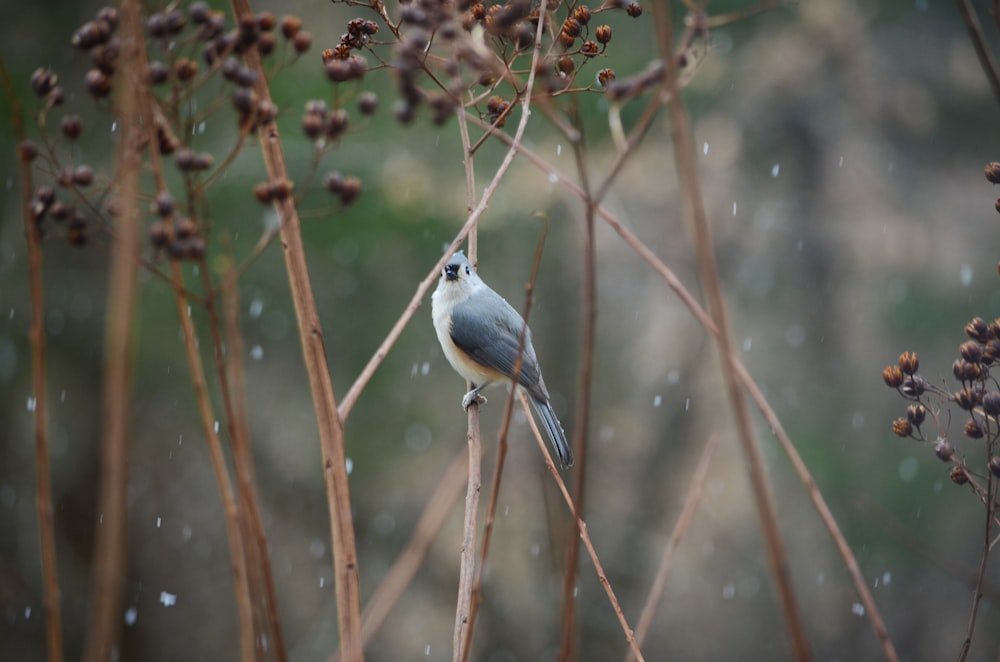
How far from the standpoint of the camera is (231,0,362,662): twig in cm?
96

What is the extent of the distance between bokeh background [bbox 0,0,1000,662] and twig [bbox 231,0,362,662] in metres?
3.96

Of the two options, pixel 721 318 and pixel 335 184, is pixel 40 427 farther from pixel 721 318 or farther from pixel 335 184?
pixel 721 318

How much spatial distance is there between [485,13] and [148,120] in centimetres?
92

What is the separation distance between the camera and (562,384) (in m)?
5.40

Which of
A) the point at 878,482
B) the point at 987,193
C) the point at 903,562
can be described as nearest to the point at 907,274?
the point at 987,193

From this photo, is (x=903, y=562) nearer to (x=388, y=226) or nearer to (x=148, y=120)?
(x=388, y=226)

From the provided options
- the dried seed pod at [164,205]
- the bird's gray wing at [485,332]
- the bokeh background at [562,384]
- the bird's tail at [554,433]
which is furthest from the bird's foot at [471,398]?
the bokeh background at [562,384]

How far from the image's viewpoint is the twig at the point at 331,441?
37.7 inches

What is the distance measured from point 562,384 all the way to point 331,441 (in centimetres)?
444

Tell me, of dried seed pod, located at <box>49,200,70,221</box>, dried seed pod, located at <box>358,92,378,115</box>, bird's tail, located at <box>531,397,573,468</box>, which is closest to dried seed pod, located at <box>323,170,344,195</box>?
dried seed pod, located at <box>358,92,378,115</box>

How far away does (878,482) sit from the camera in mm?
5238

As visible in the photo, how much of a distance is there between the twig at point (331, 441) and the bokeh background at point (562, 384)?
3955mm

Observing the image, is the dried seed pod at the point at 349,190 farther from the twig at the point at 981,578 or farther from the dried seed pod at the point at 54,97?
the twig at the point at 981,578

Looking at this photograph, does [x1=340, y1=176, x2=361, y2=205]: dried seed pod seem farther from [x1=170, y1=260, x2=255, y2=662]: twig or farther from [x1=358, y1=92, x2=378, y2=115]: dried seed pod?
[x1=170, y1=260, x2=255, y2=662]: twig
